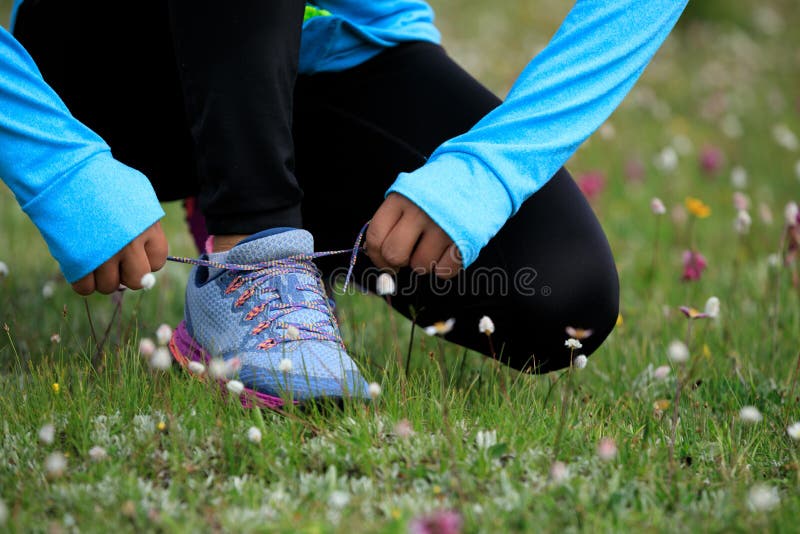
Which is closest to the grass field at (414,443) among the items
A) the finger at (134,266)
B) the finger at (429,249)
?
the finger at (134,266)

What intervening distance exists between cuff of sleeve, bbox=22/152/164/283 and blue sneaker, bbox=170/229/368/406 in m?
0.29

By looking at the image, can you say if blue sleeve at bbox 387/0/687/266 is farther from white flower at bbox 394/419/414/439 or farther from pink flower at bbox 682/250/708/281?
pink flower at bbox 682/250/708/281

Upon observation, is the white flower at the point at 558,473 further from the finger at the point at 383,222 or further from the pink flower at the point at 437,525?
the finger at the point at 383,222

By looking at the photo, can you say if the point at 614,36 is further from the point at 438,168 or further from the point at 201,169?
the point at 201,169

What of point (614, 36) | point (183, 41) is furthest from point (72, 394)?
point (614, 36)

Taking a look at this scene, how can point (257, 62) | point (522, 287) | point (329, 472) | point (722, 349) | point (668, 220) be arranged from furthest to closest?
1. point (668, 220)
2. point (722, 349)
3. point (522, 287)
4. point (257, 62)
5. point (329, 472)

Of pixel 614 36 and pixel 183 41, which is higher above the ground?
pixel 614 36

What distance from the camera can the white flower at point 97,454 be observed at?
1.84 metres

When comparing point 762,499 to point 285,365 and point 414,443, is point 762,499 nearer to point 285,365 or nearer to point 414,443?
point 414,443

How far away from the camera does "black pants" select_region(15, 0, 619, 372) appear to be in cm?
223

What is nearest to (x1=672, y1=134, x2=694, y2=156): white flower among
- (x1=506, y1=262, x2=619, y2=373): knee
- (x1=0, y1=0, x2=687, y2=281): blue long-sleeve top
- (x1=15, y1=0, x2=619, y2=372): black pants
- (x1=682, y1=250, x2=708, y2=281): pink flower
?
(x1=682, y1=250, x2=708, y2=281): pink flower

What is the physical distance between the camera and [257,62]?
2.23 m

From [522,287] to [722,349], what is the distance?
109 centimetres

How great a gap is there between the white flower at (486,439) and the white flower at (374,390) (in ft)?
0.91
